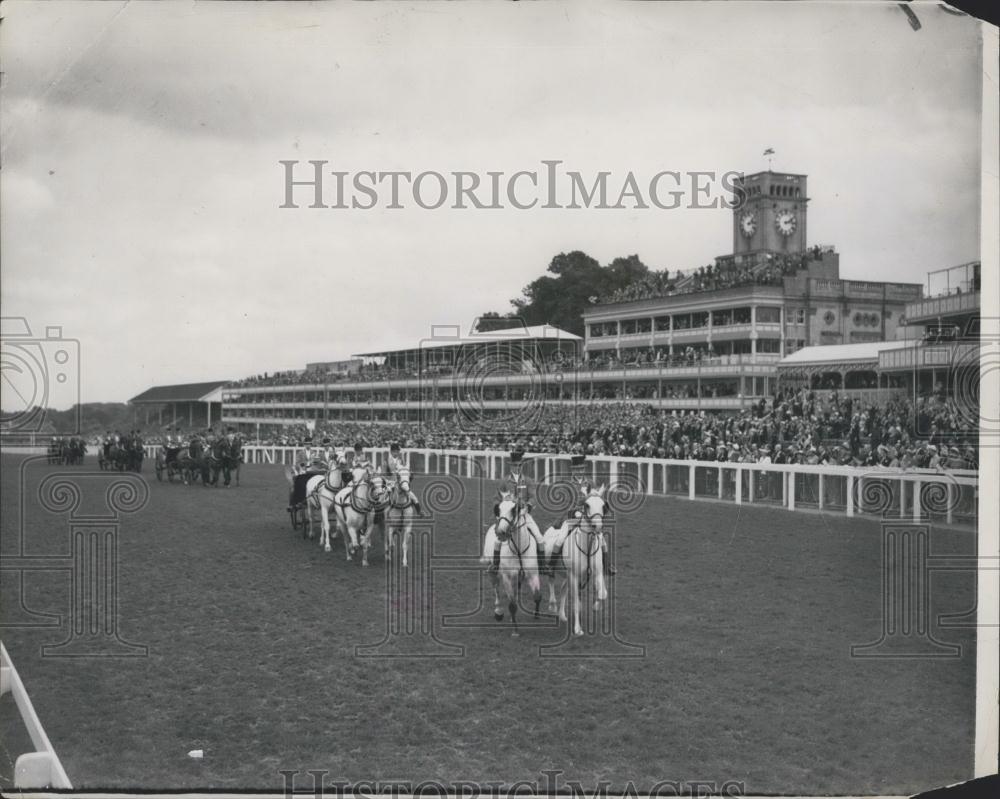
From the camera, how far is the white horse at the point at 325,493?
47.0ft

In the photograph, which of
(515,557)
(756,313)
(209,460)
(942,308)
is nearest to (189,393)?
(209,460)

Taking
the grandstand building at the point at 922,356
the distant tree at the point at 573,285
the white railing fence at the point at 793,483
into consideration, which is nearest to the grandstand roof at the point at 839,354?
the grandstand building at the point at 922,356

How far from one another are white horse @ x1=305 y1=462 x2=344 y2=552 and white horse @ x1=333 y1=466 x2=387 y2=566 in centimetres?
40

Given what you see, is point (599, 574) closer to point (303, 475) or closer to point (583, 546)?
point (583, 546)

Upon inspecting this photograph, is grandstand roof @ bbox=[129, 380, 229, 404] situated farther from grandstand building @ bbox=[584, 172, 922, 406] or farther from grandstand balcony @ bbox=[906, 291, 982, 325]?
grandstand balcony @ bbox=[906, 291, 982, 325]

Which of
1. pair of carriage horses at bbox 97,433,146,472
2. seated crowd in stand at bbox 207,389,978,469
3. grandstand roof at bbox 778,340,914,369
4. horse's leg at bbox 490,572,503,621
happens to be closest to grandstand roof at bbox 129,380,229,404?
pair of carriage horses at bbox 97,433,146,472

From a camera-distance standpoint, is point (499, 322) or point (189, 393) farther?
point (189, 393)

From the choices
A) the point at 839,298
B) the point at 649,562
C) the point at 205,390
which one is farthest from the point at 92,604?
the point at 205,390

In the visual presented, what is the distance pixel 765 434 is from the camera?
1945 cm

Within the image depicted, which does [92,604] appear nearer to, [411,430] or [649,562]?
[649,562]

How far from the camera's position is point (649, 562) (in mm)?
13078

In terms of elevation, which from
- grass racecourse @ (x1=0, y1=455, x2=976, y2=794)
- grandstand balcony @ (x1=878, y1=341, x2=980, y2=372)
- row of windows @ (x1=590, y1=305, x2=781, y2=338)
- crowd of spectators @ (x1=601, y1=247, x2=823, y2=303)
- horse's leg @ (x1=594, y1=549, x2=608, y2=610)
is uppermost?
crowd of spectators @ (x1=601, y1=247, x2=823, y2=303)

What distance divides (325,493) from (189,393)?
1812 inches

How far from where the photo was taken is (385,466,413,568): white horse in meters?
12.8
